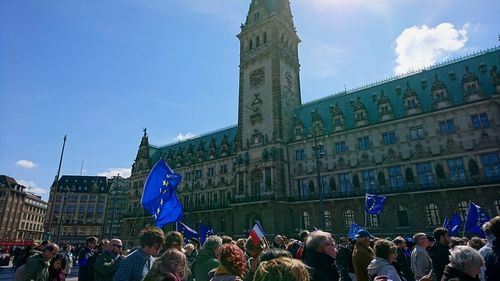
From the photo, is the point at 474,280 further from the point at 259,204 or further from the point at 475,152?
the point at 259,204

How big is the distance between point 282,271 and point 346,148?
1507 inches

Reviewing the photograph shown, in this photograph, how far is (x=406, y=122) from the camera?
116ft

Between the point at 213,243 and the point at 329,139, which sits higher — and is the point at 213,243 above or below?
below

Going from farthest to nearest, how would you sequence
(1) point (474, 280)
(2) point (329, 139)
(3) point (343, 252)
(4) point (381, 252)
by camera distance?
1. (2) point (329, 139)
2. (3) point (343, 252)
3. (4) point (381, 252)
4. (1) point (474, 280)

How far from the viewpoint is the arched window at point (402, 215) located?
106 ft

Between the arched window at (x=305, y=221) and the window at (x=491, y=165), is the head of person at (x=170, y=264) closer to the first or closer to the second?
the window at (x=491, y=165)

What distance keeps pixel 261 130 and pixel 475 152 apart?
26.0 meters

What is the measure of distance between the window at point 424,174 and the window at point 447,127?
393 cm

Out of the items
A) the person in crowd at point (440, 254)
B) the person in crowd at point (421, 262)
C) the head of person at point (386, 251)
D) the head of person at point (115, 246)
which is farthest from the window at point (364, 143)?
the head of person at point (115, 246)

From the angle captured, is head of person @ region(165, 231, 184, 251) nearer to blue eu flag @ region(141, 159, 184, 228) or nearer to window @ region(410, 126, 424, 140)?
blue eu flag @ region(141, 159, 184, 228)

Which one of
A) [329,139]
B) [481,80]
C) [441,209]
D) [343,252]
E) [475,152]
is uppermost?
[481,80]

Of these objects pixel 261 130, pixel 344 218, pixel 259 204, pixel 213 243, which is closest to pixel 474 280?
pixel 213 243

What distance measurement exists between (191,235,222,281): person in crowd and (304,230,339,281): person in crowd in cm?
227

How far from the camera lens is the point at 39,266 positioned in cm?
630
